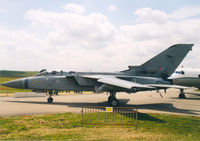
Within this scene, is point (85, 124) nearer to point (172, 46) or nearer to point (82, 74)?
point (82, 74)

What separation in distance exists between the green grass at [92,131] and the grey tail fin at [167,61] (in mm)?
7416

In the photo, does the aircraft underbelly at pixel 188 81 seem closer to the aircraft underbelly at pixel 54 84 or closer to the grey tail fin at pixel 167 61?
the grey tail fin at pixel 167 61

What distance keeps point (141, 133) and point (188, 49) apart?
11.7 meters

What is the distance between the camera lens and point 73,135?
6.96m

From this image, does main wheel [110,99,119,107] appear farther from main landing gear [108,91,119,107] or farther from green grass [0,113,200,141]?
green grass [0,113,200,141]

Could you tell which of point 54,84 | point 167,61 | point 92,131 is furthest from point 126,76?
point 92,131

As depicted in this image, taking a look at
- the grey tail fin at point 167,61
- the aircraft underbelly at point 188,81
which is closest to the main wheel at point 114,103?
the grey tail fin at point 167,61

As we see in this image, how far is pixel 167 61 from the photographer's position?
1614 centimetres

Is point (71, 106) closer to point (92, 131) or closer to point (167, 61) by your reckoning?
point (92, 131)

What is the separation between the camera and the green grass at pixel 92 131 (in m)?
6.80

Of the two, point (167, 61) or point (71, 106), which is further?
point (167, 61)

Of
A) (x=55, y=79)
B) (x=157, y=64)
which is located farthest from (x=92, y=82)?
(x=157, y=64)

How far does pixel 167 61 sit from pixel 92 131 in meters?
11.4

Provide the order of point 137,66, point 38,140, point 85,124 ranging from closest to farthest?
1. point 38,140
2. point 85,124
3. point 137,66
